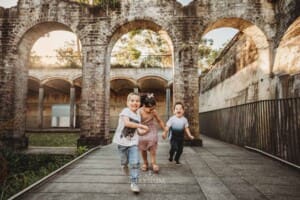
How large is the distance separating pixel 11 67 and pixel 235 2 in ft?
29.5

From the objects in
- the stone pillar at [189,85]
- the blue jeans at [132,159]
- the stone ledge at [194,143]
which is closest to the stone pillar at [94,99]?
the stone pillar at [189,85]

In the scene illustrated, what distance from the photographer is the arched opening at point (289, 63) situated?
5.80m

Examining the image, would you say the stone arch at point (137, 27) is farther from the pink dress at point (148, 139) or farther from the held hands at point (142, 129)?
the held hands at point (142, 129)

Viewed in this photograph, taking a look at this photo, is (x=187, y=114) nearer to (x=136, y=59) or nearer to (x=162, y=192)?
(x=162, y=192)

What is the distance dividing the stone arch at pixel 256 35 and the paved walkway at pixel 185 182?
4.00m

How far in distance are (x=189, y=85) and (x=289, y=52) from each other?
3.23 metres

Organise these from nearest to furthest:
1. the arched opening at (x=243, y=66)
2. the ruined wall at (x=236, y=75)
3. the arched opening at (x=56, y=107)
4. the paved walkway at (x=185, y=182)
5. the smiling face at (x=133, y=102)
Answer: the paved walkway at (x=185, y=182), the smiling face at (x=133, y=102), the arched opening at (x=243, y=66), the ruined wall at (x=236, y=75), the arched opening at (x=56, y=107)

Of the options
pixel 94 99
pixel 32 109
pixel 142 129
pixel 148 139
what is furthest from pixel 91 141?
pixel 32 109

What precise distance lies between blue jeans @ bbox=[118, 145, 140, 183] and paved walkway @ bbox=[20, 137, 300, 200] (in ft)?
0.86

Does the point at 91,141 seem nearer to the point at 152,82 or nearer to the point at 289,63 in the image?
the point at 289,63

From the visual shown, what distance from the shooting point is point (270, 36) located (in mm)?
7520

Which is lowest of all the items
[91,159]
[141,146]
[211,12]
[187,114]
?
[91,159]

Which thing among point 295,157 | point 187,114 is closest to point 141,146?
point 295,157

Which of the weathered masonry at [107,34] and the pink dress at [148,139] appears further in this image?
the weathered masonry at [107,34]
